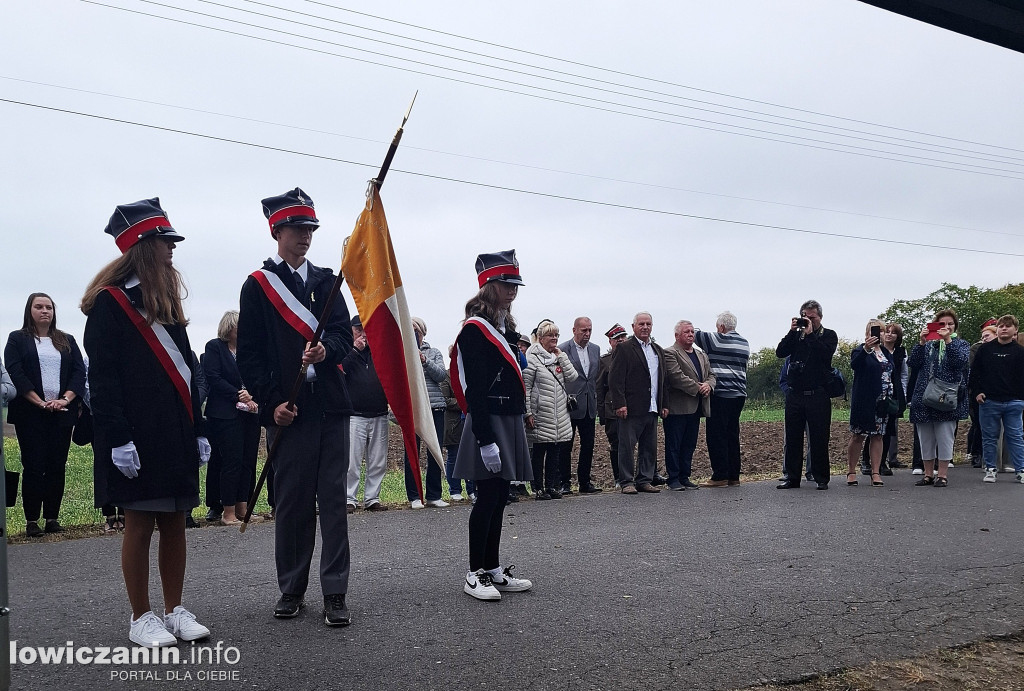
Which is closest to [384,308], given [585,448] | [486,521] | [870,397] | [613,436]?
[486,521]

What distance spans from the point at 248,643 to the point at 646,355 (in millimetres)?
7882

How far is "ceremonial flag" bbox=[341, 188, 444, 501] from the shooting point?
5.35m

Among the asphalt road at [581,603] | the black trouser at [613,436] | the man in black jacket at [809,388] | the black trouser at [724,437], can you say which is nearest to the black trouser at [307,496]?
the asphalt road at [581,603]

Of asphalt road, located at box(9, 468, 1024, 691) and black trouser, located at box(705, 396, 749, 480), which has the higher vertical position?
black trouser, located at box(705, 396, 749, 480)

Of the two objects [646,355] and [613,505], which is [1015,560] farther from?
[646,355]

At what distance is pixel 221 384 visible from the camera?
9227 millimetres

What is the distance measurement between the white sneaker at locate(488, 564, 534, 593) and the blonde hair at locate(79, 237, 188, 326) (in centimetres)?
257

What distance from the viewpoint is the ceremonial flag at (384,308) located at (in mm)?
5352

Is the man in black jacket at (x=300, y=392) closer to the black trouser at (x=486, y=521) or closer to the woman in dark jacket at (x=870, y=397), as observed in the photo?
the black trouser at (x=486, y=521)

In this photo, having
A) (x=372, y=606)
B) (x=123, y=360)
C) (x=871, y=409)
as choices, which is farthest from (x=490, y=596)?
(x=871, y=409)

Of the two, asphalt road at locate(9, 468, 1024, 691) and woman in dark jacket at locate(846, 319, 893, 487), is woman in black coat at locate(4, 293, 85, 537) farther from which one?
woman in dark jacket at locate(846, 319, 893, 487)

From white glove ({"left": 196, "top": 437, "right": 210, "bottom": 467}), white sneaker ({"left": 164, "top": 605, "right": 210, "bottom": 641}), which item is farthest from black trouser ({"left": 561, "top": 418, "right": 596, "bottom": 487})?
white sneaker ({"left": 164, "top": 605, "right": 210, "bottom": 641})

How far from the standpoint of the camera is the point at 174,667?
14.6 feet

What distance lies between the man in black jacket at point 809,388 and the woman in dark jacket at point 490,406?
6434 mm
